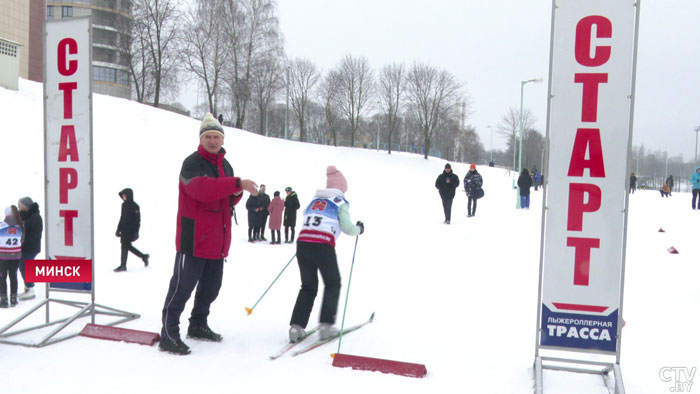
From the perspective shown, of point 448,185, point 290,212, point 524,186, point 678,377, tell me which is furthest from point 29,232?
point 524,186

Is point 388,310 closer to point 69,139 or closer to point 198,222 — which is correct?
point 198,222

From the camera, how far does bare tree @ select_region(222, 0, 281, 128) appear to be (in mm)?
38031

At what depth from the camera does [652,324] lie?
5.27 m

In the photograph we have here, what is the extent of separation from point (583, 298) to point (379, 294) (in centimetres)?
342

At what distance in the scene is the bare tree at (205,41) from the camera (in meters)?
37.0

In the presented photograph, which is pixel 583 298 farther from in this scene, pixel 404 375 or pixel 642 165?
pixel 642 165

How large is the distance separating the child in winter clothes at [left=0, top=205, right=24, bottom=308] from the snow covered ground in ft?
1.10

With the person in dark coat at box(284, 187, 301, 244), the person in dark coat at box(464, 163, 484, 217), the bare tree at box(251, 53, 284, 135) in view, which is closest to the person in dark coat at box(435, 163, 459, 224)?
the person in dark coat at box(464, 163, 484, 217)

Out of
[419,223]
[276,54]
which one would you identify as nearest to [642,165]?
[276,54]

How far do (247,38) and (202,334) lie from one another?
3759 cm

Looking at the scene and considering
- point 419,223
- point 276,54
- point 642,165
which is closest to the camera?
point 419,223

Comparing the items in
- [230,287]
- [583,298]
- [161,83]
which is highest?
[161,83]

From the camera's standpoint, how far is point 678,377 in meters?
3.83

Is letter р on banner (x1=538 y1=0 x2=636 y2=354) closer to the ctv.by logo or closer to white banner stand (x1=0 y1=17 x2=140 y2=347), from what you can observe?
the ctv.by logo
